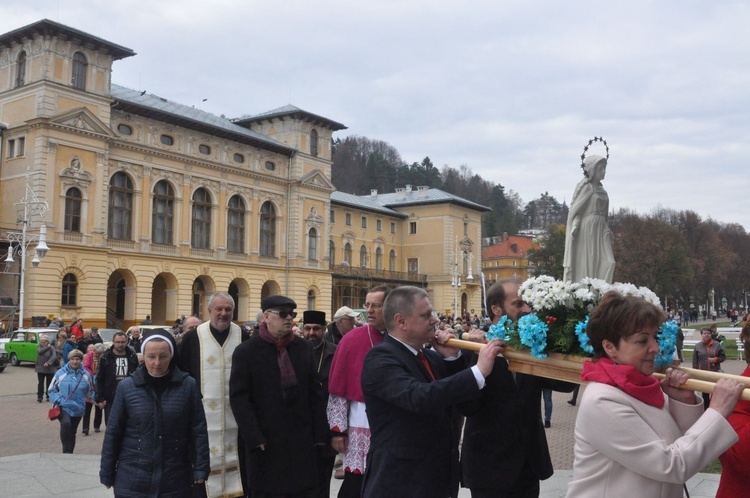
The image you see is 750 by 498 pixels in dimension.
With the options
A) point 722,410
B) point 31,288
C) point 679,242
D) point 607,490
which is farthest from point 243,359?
point 679,242

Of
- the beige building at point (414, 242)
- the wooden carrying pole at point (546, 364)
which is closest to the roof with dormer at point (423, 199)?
the beige building at point (414, 242)

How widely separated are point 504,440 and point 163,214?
45556 millimetres

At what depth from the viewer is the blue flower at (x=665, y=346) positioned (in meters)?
3.31

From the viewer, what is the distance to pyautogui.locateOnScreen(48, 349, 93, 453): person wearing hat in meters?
11.3

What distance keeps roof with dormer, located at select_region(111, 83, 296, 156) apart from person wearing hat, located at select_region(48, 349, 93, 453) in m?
34.8

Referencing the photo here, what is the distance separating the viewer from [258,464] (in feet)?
18.7

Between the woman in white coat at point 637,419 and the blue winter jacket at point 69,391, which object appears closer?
the woman in white coat at point 637,419

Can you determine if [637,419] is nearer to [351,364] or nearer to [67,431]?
[351,364]

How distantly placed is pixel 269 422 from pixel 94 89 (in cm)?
4073

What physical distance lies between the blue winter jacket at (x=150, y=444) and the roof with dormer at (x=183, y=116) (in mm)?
41314

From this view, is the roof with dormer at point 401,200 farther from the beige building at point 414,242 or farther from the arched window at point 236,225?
the arched window at point 236,225

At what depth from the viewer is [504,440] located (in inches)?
179

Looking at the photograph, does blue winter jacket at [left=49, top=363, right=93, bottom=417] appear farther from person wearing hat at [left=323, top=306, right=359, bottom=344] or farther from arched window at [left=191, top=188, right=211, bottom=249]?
arched window at [left=191, top=188, right=211, bottom=249]

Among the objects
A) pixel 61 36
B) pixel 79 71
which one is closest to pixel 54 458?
pixel 61 36
